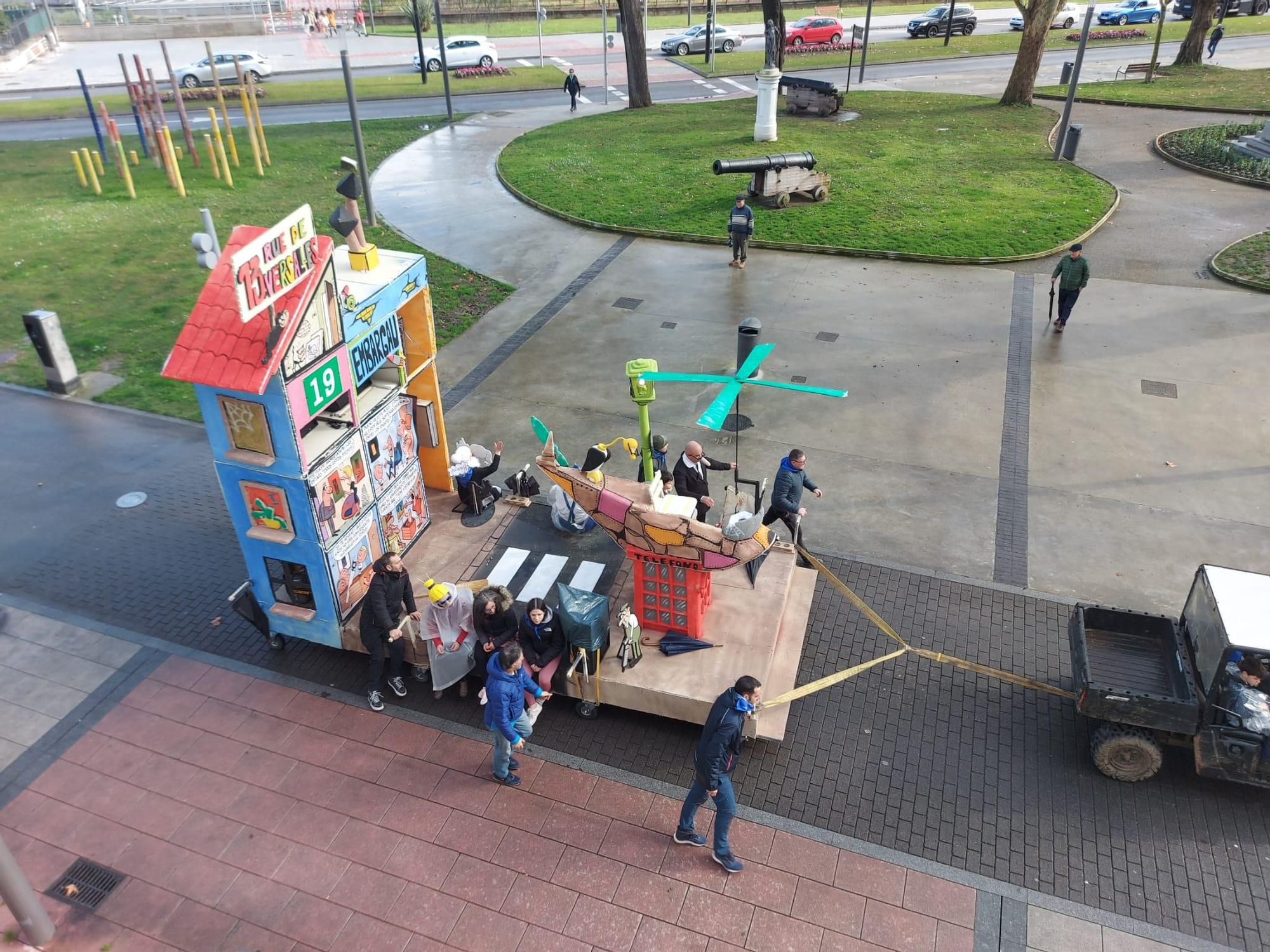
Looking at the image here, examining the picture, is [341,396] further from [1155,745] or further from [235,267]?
[1155,745]

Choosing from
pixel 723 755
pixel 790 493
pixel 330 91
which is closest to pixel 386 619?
pixel 723 755

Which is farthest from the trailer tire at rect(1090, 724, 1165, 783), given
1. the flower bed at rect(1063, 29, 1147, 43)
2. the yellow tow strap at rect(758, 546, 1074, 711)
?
the flower bed at rect(1063, 29, 1147, 43)

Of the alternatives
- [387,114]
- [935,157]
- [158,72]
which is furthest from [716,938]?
[158,72]

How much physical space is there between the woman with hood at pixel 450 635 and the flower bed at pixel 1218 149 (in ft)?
79.8

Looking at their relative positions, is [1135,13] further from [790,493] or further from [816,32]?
[790,493]

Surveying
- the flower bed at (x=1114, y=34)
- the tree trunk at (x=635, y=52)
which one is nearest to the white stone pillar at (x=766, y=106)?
the tree trunk at (x=635, y=52)

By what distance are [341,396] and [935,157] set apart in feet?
70.1

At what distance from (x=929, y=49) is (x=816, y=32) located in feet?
18.7

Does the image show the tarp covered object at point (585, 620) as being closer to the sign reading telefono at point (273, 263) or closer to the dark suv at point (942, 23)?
the sign reading telefono at point (273, 263)

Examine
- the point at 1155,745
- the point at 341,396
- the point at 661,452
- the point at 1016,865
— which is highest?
the point at 341,396

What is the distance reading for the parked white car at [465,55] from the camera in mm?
43406

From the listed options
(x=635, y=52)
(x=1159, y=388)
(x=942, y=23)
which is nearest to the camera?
(x=1159, y=388)

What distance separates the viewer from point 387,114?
34438 millimetres

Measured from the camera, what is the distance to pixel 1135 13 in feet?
148
